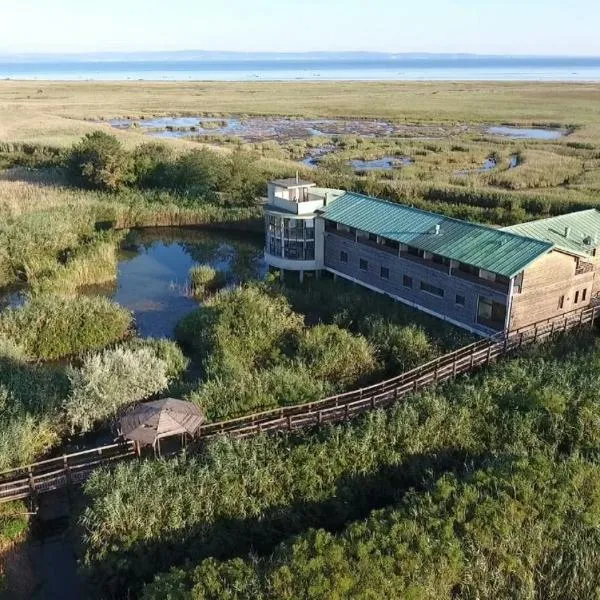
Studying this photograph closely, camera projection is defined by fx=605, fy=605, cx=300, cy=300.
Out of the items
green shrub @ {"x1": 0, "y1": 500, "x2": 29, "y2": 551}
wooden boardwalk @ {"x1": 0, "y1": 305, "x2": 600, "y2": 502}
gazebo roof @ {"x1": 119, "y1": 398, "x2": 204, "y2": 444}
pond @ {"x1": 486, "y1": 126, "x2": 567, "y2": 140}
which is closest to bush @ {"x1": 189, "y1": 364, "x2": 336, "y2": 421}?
wooden boardwalk @ {"x1": 0, "y1": 305, "x2": 600, "y2": 502}

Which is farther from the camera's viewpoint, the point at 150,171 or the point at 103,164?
the point at 150,171

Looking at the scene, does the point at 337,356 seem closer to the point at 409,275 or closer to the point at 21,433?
the point at 409,275

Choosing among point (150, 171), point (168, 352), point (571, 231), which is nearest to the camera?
point (168, 352)

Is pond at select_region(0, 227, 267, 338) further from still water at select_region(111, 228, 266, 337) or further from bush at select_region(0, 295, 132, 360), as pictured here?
bush at select_region(0, 295, 132, 360)

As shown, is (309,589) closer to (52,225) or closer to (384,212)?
(384,212)

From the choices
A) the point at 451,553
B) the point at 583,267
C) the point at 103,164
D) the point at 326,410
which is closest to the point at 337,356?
the point at 326,410

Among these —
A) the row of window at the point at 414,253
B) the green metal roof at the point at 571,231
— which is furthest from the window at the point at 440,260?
the green metal roof at the point at 571,231
